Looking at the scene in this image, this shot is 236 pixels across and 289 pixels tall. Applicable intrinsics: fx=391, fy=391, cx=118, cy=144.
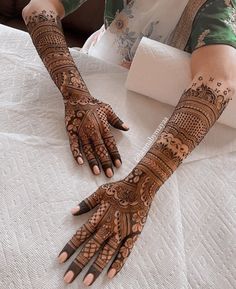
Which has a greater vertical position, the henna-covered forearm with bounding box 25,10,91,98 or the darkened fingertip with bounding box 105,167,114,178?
the henna-covered forearm with bounding box 25,10,91,98

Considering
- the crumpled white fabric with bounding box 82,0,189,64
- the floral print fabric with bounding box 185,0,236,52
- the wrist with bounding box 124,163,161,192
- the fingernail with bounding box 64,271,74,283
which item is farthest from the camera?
the crumpled white fabric with bounding box 82,0,189,64

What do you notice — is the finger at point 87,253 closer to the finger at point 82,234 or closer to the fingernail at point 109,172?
→ the finger at point 82,234

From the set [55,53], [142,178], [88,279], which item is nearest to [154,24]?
[55,53]

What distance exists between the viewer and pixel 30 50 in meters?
1.05

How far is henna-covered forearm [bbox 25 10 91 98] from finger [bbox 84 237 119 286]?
370 millimetres

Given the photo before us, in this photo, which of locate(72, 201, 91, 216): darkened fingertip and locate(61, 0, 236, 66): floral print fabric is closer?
locate(72, 201, 91, 216): darkened fingertip

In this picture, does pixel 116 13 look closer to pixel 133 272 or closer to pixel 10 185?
pixel 10 185

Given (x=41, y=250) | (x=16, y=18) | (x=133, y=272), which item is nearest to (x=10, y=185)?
(x=41, y=250)

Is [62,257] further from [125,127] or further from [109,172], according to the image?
[125,127]

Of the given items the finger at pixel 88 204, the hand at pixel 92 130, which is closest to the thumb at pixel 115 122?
the hand at pixel 92 130

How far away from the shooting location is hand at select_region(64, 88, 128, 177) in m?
0.82

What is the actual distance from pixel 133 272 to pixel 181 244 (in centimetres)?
11

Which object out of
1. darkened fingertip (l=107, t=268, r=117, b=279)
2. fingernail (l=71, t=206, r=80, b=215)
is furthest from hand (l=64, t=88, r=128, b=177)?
darkened fingertip (l=107, t=268, r=117, b=279)

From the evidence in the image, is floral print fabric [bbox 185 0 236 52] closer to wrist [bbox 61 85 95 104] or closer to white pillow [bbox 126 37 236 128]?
white pillow [bbox 126 37 236 128]
